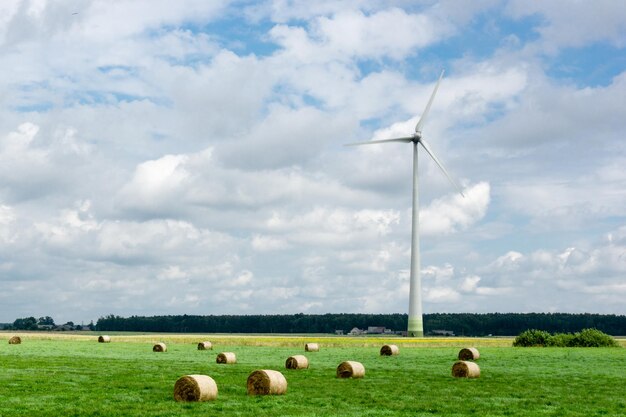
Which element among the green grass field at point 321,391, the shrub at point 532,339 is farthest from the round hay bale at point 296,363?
the shrub at point 532,339

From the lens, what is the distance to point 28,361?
45.8 metres

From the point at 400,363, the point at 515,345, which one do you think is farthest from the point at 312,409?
the point at 515,345

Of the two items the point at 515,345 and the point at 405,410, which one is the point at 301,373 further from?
the point at 515,345

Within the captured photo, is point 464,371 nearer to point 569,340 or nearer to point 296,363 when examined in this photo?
point 296,363

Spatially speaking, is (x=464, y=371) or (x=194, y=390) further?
(x=464, y=371)

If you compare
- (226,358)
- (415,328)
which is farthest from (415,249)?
(226,358)

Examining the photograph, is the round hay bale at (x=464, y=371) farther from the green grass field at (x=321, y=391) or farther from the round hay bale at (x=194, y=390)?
the round hay bale at (x=194, y=390)

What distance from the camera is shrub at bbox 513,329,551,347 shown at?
273 feet

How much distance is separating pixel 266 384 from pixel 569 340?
6315 centimetres

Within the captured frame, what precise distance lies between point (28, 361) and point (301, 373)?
58.8ft

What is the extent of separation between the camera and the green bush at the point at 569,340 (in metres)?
82.0

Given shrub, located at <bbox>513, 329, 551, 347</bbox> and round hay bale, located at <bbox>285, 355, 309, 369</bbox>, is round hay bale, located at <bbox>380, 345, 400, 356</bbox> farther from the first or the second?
shrub, located at <bbox>513, 329, 551, 347</bbox>

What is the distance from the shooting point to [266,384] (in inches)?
1085

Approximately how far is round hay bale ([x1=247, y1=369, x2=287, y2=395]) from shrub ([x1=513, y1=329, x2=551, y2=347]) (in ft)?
198
